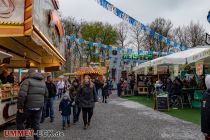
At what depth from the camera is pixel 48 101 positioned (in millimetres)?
13117

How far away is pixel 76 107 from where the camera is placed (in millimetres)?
12500

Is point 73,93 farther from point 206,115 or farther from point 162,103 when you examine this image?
point 206,115

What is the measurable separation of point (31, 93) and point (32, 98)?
12cm

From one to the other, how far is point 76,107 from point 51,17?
4258 millimetres

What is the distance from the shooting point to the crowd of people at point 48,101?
26.9 feet

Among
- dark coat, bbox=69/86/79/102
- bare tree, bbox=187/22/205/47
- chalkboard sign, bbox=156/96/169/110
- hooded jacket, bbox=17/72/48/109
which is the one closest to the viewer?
hooded jacket, bbox=17/72/48/109

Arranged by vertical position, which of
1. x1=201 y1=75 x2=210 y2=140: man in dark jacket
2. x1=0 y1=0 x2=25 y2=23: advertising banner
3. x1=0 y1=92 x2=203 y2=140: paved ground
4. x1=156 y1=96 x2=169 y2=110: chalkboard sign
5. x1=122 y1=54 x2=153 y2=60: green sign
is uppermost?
x1=122 y1=54 x2=153 y2=60: green sign

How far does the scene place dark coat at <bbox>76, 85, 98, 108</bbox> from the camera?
11.5 metres

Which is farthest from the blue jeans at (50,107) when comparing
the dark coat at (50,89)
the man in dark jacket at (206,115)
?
the man in dark jacket at (206,115)

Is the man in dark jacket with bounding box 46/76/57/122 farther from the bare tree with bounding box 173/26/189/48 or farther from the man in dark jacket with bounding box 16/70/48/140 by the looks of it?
the bare tree with bounding box 173/26/189/48

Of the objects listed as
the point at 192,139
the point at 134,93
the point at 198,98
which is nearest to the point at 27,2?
the point at 192,139

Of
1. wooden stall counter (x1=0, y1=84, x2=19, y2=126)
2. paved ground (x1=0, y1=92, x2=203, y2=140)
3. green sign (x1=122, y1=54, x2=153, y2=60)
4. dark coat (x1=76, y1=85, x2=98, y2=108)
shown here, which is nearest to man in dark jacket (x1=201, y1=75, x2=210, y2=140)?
paved ground (x1=0, y1=92, x2=203, y2=140)

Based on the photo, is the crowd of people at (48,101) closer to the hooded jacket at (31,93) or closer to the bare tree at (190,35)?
the hooded jacket at (31,93)

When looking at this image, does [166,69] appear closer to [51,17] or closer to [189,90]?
[189,90]
